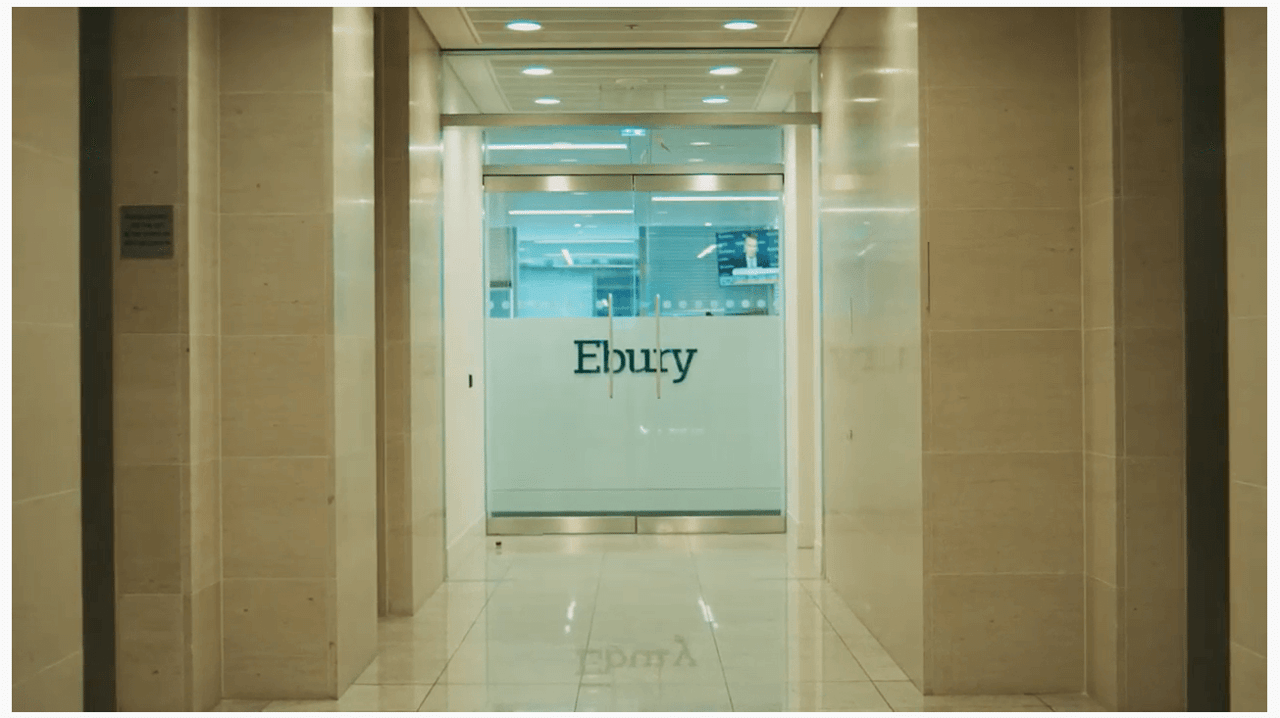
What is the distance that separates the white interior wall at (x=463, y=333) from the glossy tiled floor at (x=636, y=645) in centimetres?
60

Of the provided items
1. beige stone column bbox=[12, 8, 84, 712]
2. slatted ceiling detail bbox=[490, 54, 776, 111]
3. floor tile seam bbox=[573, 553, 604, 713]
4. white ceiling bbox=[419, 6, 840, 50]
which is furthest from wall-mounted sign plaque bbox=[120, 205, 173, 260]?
slatted ceiling detail bbox=[490, 54, 776, 111]

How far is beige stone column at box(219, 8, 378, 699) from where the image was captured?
4379 millimetres

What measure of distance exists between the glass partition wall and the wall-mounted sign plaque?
182 inches

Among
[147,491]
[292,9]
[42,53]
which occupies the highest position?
[292,9]

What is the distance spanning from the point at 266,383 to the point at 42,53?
166 cm

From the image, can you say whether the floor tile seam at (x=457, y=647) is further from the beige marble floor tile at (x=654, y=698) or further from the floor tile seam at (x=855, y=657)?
the floor tile seam at (x=855, y=657)

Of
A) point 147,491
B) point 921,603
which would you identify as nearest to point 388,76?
point 147,491

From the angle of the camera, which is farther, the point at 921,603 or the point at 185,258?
the point at 921,603

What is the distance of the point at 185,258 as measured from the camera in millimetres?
4129

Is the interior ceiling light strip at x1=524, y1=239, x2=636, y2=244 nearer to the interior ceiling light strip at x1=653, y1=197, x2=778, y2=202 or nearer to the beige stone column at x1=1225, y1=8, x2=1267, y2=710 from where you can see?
the interior ceiling light strip at x1=653, y1=197, x2=778, y2=202

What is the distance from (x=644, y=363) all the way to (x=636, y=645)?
376cm

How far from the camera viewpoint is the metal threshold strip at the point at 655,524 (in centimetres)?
888

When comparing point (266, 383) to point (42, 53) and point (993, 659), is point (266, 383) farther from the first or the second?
point (993, 659)

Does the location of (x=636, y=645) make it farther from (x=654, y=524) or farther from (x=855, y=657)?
(x=654, y=524)
